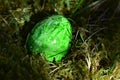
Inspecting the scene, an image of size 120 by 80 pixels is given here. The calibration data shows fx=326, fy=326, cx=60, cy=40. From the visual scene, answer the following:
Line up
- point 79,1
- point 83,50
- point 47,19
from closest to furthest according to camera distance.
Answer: point 47,19
point 83,50
point 79,1

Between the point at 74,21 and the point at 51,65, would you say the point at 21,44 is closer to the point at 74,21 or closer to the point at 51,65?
the point at 51,65

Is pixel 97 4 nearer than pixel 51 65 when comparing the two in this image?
No

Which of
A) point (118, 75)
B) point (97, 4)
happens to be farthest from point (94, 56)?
point (97, 4)

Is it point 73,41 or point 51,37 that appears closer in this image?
point 51,37
